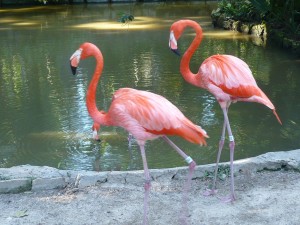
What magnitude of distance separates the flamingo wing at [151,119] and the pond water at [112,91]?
1717 mm

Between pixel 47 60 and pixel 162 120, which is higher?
pixel 162 120

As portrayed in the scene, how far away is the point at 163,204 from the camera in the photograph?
11.9ft

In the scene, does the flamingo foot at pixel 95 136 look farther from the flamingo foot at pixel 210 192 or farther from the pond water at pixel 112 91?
the flamingo foot at pixel 210 192

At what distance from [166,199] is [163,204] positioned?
8 cm

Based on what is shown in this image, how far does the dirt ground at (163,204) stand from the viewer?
11.1 feet

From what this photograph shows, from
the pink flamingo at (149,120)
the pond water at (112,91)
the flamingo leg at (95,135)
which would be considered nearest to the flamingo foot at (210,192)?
the pink flamingo at (149,120)

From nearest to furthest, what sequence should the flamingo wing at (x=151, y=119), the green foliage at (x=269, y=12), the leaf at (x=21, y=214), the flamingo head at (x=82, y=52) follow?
the flamingo wing at (x=151, y=119), the flamingo head at (x=82, y=52), the leaf at (x=21, y=214), the green foliage at (x=269, y=12)

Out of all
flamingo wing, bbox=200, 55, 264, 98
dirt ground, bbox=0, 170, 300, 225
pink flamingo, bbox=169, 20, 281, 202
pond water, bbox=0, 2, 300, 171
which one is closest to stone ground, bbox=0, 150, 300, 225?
dirt ground, bbox=0, 170, 300, 225

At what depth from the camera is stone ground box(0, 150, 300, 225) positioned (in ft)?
11.1

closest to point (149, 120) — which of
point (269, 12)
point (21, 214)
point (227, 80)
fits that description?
point (227, 80)

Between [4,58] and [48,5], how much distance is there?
40.2 feet

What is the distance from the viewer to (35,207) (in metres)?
3.58

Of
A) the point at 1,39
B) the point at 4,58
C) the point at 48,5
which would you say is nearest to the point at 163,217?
the point at 4,58

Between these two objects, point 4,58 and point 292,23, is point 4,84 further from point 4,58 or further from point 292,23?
point 292,23
